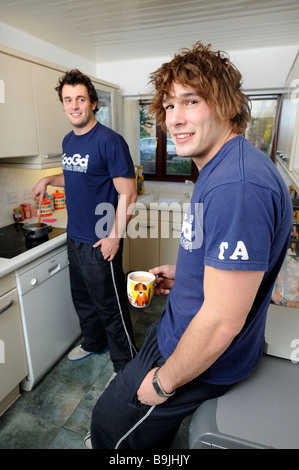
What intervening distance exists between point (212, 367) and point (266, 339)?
10.9 inches

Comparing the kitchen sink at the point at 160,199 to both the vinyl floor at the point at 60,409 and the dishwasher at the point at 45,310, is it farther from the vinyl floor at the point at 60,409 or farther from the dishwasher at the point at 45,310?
the vinyl floor at the point at 60,409

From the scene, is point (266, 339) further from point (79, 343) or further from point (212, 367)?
point (79, 343)

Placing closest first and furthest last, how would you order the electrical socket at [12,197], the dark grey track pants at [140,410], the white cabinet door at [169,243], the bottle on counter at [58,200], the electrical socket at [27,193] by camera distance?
the dark grey track pants at [140,410] < the electrical socket at [12,197] < the electrical socket at [27,193] < the bottle on counter at [58,200] < the white cabinet door at [169,243]

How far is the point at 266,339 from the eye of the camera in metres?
0.98

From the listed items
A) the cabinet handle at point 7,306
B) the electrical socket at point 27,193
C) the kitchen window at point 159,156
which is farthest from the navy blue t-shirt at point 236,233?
the kitchen window at point 159,156

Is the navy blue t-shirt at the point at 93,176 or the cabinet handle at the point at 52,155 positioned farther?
the cabinet handle at the point at 52,155

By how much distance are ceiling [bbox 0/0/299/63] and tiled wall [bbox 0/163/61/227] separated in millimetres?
982

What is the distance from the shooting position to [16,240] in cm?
179

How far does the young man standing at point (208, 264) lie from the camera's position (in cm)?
59

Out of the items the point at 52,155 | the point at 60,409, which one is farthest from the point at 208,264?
the point at 52,155

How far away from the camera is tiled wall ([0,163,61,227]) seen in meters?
2.07

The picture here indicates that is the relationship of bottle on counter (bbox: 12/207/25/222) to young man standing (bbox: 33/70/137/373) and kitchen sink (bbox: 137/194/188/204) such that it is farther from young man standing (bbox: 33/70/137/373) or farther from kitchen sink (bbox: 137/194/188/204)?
kitchen sink (bbox: 137/194/188/204)

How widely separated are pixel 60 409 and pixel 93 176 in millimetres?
1284
